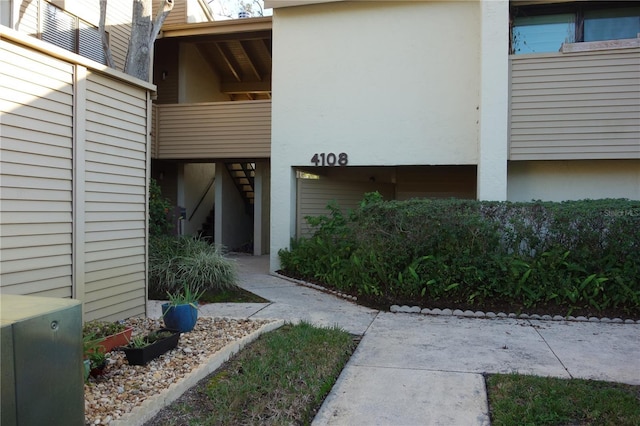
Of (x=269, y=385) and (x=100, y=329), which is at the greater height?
(x=100, y=329)

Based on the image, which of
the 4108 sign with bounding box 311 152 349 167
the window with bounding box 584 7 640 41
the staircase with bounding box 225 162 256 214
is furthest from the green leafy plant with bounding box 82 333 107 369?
the staircase with bounding box 225 162 256 214

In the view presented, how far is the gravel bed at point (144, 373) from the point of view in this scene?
9.86 ft

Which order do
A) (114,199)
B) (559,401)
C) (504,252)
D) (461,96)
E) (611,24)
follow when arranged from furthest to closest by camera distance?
(461,96) < (611,24) < (504,252) < (114,199) < (559,401)

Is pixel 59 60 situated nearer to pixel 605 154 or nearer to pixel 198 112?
pixel 198 112

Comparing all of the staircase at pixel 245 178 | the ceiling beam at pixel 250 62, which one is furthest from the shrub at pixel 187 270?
the ceiling beam at pixel 250 62

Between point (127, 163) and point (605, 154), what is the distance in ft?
23.9

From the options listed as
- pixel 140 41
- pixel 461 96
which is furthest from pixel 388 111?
pixel 140 41

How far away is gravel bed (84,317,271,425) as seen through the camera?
3006 millimetres

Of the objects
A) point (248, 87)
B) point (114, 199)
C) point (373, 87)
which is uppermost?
point (248, 87)

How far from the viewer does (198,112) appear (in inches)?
448

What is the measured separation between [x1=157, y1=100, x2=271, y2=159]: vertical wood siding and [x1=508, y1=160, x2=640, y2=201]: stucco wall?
5.45 metres

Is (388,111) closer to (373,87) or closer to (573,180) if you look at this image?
(373,87)

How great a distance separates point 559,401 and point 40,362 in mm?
3298

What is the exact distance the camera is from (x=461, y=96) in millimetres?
8445
